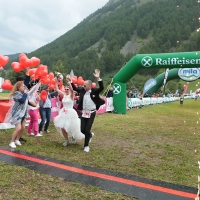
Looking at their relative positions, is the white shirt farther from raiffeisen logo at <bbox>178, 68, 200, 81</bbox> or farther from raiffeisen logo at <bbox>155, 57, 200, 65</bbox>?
raiffeisen logo at <bbox>178, 68, 200, 81</bbox>

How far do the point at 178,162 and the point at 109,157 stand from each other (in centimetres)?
148

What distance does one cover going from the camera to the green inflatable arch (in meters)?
12.3

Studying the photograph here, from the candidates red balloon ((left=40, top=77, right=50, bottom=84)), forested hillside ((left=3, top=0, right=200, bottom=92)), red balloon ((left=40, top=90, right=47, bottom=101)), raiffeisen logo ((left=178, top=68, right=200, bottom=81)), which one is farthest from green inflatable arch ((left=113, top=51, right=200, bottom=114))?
forested hillside ((left=3, top=0, right=200, bottom=92))

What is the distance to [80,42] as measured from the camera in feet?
479

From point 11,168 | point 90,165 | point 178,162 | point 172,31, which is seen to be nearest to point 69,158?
point 90,165

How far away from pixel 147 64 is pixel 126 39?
13782cm

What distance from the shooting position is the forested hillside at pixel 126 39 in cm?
9800

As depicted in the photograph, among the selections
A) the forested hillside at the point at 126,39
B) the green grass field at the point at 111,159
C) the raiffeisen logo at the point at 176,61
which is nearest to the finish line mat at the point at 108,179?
the green grass field at the point at 111,159

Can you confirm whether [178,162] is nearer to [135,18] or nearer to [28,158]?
[28,158]

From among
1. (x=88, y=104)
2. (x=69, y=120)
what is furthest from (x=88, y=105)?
(x=69, y=120)

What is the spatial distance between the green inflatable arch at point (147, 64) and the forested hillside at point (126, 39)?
61934 millimetres

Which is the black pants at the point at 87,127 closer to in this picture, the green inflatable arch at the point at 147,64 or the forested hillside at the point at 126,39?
the green inflatable arch at the point at 147,64

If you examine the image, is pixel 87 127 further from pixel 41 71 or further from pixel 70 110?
pixel 41 71

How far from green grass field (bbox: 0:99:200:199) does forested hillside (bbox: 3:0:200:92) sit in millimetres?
68893
